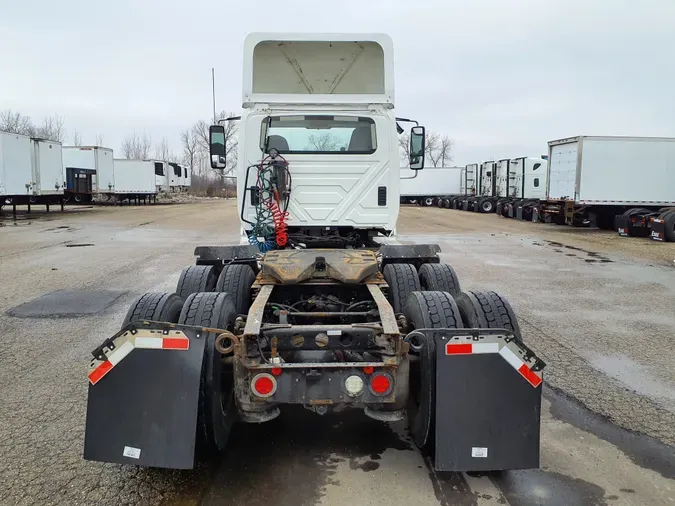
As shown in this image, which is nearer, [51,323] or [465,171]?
[51,323]

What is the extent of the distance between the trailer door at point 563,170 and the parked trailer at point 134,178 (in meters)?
29.7

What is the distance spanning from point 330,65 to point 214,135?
1613 millimetres

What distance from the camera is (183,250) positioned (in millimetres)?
14711

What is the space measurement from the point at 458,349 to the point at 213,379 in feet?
4.67

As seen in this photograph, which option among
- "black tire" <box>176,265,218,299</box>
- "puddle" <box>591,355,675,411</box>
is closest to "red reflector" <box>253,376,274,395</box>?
"black tire" <box>176,265,218,299</box>

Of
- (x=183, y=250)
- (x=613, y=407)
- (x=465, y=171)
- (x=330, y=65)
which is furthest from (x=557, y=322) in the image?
(x=465, y=171)

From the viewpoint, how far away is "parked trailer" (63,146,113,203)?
33.0m

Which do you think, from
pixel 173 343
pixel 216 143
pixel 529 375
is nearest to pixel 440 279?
pixel 529 375

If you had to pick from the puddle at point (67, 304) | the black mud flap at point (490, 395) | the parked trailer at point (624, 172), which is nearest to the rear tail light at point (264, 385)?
the black mud flap at point (490, 395)

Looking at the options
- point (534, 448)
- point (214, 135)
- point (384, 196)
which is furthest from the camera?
point (214, 135)

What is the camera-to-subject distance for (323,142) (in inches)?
249

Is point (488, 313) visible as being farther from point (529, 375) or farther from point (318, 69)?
point (318, 69)

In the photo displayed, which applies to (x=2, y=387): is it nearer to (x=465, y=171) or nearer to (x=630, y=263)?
(x=630, y=263)

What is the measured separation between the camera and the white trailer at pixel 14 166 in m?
23.9
